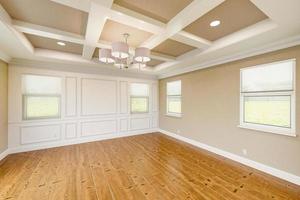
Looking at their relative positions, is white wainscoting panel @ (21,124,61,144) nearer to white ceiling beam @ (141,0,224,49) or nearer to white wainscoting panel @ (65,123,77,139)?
white wainscoting panel @ (65,123,77,139)

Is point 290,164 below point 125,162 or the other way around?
the other way around

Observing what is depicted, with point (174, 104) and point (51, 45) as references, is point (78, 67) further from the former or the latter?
point (174, 104)

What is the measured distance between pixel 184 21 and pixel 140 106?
4.17 metres

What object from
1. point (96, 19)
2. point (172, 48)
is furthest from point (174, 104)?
point (96, 19)

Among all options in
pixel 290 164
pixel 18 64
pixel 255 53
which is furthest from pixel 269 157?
pixel 18 64

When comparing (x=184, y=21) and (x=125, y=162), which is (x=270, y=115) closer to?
(x=184, y=21)

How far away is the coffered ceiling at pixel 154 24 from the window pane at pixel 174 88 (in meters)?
1.86

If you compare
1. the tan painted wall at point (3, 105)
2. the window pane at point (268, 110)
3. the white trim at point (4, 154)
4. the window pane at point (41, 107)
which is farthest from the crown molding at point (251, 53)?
the white trim at point (4, 154)

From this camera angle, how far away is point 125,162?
3164 mm

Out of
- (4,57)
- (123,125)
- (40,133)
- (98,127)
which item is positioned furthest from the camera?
(123,125)

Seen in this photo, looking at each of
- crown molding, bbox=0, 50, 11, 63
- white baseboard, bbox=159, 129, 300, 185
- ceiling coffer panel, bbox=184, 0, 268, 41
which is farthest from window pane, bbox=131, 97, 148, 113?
crown molding, bbox=0, 50, 11, 63

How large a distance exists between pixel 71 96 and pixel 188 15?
411 centimetres

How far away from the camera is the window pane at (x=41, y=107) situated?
3.86m

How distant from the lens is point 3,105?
3365 mm
